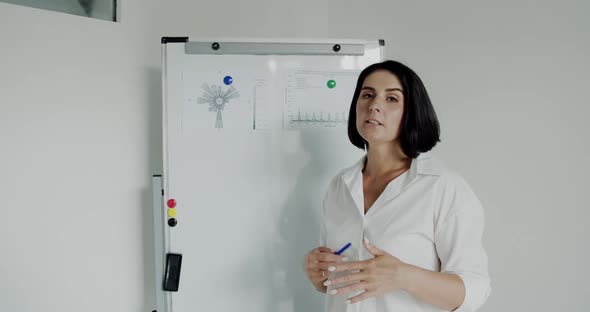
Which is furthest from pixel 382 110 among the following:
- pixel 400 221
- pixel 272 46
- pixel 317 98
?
pixel 272 46

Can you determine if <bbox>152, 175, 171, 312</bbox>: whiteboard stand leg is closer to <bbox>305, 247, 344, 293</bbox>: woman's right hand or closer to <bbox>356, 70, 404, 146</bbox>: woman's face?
<bbox>305, 247, 344, 293</bbox>: woman's right hand

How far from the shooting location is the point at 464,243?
1006 millimetres

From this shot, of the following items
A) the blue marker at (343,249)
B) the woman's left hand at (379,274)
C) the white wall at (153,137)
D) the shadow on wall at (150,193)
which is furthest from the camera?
the shadow on wall at (150,193)

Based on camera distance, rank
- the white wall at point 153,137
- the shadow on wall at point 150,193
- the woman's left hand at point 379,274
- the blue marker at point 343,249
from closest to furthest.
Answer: the woman's left hand at point 379,274, the blue marker at point 343,249, the white wall at point 153,137, the shadow on wall at point 150,193

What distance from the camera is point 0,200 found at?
1.57 metres

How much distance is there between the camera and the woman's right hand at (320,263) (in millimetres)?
1132

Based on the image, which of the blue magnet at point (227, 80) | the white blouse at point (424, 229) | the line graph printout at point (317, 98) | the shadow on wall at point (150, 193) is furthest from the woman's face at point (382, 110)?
the shadow on wall at point (150, 193)

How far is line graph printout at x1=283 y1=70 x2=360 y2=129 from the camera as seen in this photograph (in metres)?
1.64

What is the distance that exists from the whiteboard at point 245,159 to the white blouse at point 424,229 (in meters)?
0.47

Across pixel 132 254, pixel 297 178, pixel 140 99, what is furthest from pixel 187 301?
pixel 140 99

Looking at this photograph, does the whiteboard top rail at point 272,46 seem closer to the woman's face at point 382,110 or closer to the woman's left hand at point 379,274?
the woman's face at point 382,110

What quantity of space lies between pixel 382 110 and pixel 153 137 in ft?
3.72

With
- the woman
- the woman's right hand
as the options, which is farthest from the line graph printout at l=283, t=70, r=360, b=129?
the woman's right hand

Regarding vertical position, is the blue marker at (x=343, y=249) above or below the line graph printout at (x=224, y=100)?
below
